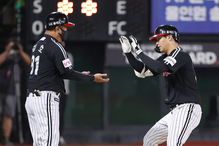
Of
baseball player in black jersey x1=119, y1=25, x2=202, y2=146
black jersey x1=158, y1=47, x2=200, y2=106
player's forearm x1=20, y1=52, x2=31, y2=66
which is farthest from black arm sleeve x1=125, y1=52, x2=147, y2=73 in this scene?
player's forearm x1=20, y1=52, x2=31, y2=66

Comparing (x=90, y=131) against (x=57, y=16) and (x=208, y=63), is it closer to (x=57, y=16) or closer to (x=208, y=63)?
(x=208, y=63)

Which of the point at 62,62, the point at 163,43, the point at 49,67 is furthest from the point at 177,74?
the point at 49,67

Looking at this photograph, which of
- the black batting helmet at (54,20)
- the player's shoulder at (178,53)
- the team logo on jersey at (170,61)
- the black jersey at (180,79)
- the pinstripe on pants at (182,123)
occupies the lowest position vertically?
the pinstripe on pants at (182,123)

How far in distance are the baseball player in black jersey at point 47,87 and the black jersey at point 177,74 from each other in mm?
816

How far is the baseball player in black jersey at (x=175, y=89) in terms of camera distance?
13.5 ft

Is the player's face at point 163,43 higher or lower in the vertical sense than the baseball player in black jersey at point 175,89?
higher

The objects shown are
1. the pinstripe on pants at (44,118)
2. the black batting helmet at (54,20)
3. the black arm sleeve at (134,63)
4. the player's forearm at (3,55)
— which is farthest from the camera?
the player's forearm at (3,55)

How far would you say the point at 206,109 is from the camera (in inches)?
340

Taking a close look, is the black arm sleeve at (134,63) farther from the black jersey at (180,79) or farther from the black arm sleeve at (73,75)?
the black arm sleeve at (73,75)

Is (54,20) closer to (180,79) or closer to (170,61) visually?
(170,61)

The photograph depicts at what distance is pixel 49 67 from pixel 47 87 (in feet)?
0.75

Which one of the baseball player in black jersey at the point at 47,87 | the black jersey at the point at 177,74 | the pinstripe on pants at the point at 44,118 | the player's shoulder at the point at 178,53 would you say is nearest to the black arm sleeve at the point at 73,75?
the baseball player in black jersey at the point at 47,87

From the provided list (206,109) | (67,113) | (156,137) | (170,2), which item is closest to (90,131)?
(67,113)

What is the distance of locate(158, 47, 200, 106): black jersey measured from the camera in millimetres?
4180
